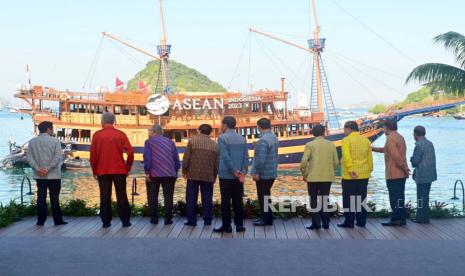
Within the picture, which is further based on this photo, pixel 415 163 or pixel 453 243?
pixel 415 163

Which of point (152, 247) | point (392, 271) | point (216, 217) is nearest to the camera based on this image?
point (392, 271)

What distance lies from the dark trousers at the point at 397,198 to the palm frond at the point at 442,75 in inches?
309

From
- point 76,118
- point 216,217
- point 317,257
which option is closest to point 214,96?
point 76,118

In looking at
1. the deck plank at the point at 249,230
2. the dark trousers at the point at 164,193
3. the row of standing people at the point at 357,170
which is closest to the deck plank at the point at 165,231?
the dark trousers at the point at 164,193

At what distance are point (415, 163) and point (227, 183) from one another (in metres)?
2.54

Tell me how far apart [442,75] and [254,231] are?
952 cm

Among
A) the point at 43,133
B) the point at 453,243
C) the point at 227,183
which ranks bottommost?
the point at 453,243

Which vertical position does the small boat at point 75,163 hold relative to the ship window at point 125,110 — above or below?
below

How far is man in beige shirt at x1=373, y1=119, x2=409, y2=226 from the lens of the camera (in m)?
8.28

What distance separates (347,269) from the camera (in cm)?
592

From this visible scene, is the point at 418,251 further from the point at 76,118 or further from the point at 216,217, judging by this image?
the point at 76,118

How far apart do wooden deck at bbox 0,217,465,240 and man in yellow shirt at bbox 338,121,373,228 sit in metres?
0.29

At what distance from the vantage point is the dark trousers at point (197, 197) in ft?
27.0

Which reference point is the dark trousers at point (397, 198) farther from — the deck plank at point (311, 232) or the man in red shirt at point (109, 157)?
the man in red shirt at point (109, 157)
